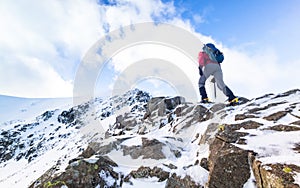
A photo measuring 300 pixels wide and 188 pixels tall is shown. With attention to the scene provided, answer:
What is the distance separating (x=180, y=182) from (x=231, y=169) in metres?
1.98

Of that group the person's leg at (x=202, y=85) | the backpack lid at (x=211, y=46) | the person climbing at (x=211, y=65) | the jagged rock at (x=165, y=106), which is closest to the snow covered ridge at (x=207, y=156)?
the person's leg at (x=202, y=85)

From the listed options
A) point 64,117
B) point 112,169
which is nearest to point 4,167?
point 64,117

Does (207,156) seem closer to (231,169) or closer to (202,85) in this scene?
(231,169)

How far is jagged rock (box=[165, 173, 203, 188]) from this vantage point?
6754mm

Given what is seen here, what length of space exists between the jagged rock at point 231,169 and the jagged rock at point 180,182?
2.44ft

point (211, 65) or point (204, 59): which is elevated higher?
point (204, 59)

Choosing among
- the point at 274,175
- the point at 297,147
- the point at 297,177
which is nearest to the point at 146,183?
the point at 274,175

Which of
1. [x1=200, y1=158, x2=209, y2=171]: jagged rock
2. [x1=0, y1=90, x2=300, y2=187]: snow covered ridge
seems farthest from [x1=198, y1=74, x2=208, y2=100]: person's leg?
[x1=200, y1=158, x2=209, y2=171]: jagged rock

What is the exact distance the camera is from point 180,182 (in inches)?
278

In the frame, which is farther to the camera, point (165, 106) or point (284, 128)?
point (165, 106)

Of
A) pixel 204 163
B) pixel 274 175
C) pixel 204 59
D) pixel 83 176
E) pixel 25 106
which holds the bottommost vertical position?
pixel 83 176

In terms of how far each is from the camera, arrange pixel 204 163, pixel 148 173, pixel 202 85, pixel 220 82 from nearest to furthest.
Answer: pixel 204 163
pixel 148 173
pixel 220 82
pixel 202 85

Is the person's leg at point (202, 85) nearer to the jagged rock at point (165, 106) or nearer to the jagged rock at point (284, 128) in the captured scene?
the jagged rock at point (284, 128)

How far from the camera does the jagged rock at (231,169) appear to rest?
19.2 ft
